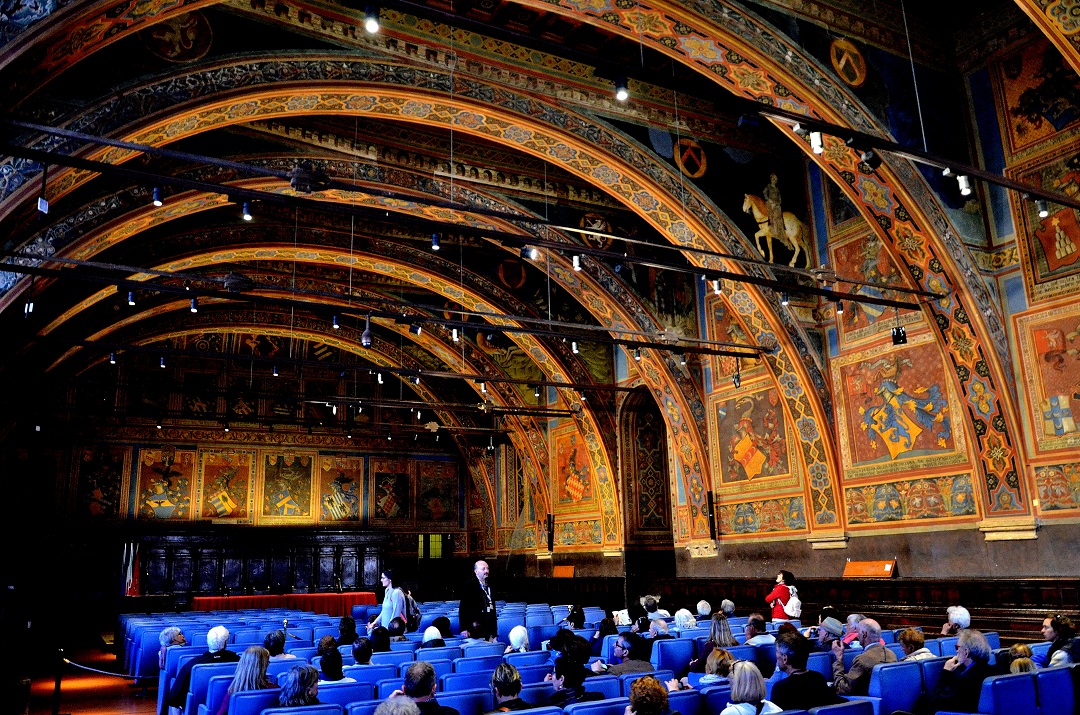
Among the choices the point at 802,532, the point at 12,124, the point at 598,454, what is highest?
the point at 12,124

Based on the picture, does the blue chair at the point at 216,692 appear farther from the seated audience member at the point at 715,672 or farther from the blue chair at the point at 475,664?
the seated audience member at the point at 715,672

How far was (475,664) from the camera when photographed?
7.48 metres

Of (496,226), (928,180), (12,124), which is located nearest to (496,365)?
(496,226)

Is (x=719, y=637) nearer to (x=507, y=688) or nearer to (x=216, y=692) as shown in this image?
(x=507, y=688)

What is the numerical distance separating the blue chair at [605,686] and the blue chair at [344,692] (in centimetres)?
169

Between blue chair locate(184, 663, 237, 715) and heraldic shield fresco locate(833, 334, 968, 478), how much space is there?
38.3 feet

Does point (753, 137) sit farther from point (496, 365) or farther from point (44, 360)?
point (44, 360)

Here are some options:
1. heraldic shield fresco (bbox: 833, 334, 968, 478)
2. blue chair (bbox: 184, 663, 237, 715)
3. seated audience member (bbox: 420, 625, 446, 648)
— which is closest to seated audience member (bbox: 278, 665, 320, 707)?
blue chair (bbox: 184, 663, 237, 715)

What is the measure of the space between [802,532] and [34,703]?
13.7 meters

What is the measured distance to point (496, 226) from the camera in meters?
18.2

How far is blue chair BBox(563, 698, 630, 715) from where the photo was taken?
14.8 ft

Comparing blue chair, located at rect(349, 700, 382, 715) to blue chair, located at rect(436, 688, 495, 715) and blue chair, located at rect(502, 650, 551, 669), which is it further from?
blue chair, located at rect(502, 650, 551, 669)

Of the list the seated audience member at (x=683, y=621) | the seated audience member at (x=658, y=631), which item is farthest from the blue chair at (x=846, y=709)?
the seated audience member at (x=683, y=621)

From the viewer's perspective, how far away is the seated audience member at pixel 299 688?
5.10m
